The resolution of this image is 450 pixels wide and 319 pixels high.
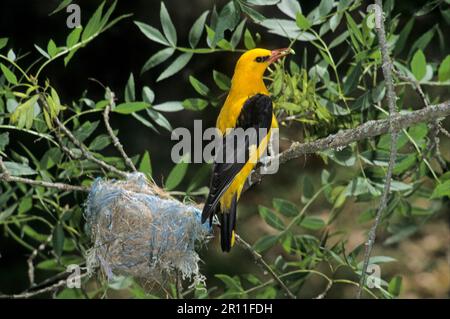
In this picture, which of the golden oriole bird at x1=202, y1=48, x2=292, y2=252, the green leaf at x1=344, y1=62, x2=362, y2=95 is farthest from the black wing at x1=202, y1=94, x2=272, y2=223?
the green leaf at x1=344, y1=62, x2=362, y2=95

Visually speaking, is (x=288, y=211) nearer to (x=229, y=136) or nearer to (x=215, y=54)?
(x=229, y=136)

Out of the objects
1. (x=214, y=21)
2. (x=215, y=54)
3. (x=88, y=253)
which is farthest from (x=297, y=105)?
(x=215, y=54)

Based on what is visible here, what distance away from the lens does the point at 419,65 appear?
13.5 ft

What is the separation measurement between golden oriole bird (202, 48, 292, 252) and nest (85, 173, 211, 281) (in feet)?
0.45

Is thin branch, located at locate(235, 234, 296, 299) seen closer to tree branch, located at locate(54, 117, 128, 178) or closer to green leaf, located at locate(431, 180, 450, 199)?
tree branch, located at locate(54, 117, 128, 178)

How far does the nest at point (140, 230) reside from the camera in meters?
4.09

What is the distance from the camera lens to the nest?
4086mm

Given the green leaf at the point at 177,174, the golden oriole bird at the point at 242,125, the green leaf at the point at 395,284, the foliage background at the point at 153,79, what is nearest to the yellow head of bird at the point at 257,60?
the golden oriole bird at the point at 242,125

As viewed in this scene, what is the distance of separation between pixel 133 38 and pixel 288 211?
3.17 metres

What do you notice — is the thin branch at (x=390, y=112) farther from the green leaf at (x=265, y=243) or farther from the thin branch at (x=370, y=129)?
the green leaf at (x=265, y=243)

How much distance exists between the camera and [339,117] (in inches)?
170

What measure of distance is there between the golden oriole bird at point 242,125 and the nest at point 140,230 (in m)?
0.14

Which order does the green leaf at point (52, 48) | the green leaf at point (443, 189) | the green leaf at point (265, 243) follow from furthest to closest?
the green leaf at point (265, 243), the green leaf at point (52, 48), the green leaf at point (443, 189)

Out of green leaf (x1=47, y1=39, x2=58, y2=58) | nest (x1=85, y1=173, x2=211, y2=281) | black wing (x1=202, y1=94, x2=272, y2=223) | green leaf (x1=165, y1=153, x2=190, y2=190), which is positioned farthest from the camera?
green leaf (x1=165, y1=153, x2=190, y2=190)
